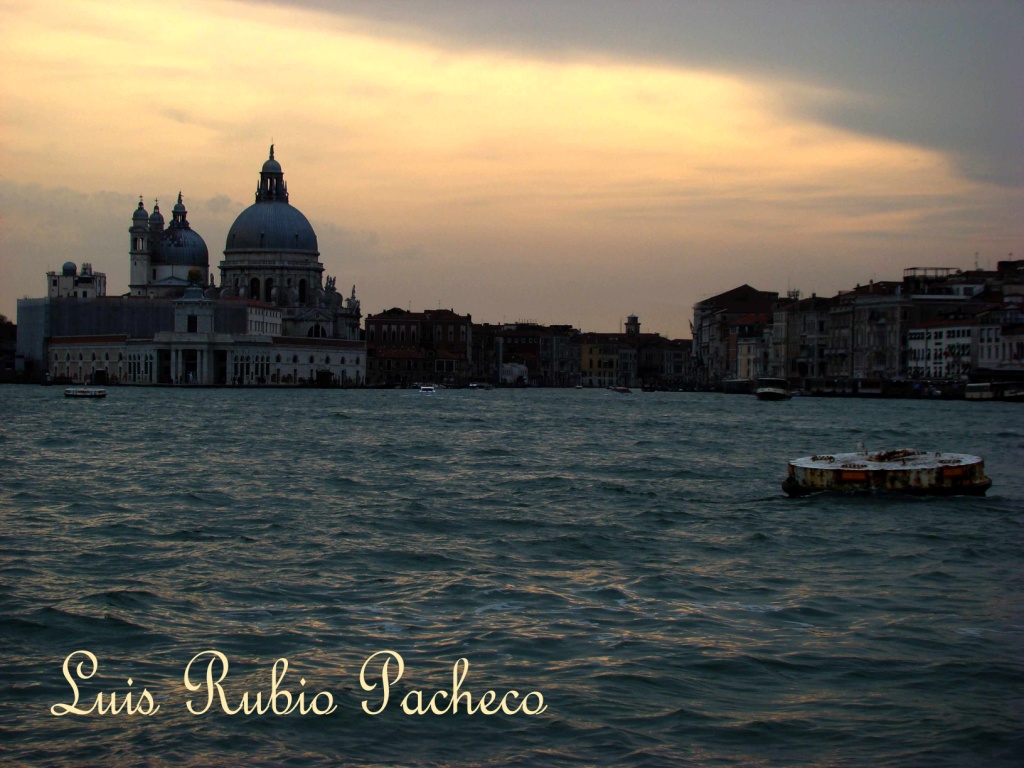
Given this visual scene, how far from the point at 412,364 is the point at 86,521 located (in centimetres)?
8912

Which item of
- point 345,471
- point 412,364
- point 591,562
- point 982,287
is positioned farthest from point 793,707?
point 412,364

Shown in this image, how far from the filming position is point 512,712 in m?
7.14

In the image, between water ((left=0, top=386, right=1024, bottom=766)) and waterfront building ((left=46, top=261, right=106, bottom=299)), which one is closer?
water ((left=0, top=386, right=1024, bottom=766))

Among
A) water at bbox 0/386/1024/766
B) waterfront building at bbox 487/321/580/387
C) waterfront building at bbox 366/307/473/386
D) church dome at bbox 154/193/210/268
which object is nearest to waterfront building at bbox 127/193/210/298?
church dome at bbox 154/193/210/268

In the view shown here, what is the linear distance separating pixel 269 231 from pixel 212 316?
12.0 metres

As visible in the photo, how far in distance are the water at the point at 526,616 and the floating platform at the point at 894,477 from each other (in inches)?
11.8

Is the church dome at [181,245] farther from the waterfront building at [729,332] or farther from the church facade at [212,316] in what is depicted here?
the waterfront building at [729,332]

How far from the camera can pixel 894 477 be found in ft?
53.4

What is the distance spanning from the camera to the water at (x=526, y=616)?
676 cm

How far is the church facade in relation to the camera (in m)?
90.2

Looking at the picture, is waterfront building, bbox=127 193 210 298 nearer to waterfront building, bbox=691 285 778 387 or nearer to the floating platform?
waterfront building, bbox=691 285 778 387

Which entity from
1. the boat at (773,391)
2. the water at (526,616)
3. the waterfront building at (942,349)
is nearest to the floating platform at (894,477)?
the water at (526,616)

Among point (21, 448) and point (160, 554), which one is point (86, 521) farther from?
point (21, 448)

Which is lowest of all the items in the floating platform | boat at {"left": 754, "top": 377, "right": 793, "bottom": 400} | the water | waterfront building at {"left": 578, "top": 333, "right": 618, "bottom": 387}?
the water
